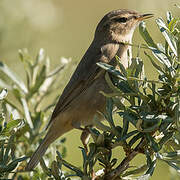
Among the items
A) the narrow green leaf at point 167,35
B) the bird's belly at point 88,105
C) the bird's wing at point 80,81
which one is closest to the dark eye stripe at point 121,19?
the bird's wing at point 80,81

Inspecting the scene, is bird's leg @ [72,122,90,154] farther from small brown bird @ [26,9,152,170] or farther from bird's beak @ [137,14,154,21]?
bird's beak @ [137,14,154,21]

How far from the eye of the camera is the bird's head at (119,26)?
505 cm

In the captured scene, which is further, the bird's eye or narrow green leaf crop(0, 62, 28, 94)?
the bird's eye

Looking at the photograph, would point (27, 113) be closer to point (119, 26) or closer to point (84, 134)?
point (84, 134)

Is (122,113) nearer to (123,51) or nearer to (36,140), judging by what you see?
(36,140)

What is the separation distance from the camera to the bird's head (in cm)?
505

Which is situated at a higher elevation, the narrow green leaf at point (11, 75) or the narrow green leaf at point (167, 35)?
the narrow green leaf at point (167, 35)

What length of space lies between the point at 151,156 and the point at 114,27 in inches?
117

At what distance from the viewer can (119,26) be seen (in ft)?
16.8

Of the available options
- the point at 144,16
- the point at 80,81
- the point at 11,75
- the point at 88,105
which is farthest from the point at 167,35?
the point at 144,16

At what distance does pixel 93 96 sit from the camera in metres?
4.21

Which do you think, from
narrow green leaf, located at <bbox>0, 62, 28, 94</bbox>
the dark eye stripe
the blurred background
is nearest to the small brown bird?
the blurred background

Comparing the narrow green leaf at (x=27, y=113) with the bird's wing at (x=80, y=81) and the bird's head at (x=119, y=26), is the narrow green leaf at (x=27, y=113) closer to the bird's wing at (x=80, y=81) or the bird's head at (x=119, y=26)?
the bird's wing at (x=80, y=81)

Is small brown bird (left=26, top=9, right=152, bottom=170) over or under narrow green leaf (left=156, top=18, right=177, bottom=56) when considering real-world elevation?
under
